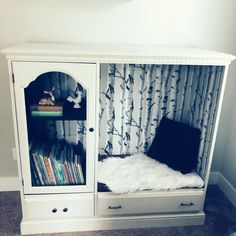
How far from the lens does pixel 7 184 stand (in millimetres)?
2100

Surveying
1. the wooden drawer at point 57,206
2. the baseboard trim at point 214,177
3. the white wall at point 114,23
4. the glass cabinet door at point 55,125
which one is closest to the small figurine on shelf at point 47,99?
the glass cabinet door at point 55,125

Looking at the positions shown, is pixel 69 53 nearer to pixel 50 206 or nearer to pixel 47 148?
pixel 47 148

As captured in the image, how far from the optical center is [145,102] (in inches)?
79.0

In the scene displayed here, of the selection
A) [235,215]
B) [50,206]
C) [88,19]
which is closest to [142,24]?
[88,19]

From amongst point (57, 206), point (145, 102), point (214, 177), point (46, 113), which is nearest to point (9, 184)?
point (57, 206)

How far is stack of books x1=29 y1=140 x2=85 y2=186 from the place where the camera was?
166 centimetres

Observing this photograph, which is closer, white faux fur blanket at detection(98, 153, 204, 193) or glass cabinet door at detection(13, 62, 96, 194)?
glass cabinet door at detection(13, 62, 96, 194)

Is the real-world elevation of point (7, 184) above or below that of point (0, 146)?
below

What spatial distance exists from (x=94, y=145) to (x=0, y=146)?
2.74 feet

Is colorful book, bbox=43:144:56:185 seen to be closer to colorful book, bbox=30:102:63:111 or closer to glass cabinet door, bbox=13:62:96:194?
glass cabinet door, bbox=13:62:96:194

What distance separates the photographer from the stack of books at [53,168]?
65.2 inches

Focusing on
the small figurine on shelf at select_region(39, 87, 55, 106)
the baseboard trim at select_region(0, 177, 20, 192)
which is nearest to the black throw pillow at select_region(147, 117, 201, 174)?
the small figurine on shelf at select_region(39, 87, 55, 106)

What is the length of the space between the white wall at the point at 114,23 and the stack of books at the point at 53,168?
0.46m

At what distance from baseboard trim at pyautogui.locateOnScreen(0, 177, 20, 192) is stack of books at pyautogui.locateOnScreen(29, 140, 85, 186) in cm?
52
